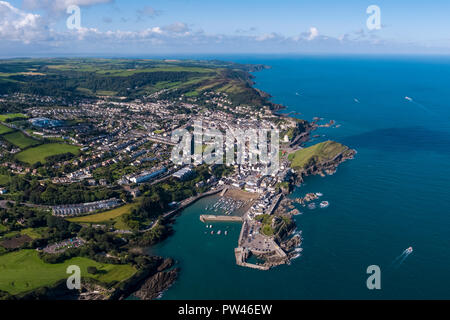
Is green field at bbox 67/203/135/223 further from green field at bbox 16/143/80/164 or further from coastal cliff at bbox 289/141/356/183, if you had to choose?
coastal cliff at bbox 289/141/356/183

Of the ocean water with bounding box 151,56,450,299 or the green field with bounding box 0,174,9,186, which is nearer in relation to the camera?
the ocean water with bounding box 151,56,450,299

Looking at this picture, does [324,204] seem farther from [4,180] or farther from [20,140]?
[20,140]

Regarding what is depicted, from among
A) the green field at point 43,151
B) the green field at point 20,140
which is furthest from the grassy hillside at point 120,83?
the green field at point 43,151

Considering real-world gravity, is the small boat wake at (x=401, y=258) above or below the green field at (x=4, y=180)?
below

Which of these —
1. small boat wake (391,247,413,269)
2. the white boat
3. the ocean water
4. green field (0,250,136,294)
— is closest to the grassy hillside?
the ocean water

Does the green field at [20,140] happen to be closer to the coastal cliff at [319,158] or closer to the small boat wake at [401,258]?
the coastal cliff at [319,158]

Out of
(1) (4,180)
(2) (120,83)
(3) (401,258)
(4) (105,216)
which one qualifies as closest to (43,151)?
(1) (4,180)
